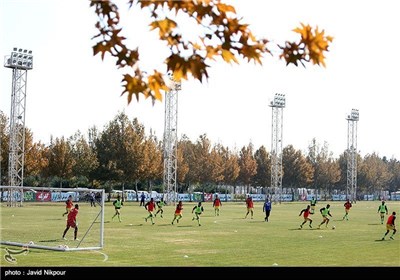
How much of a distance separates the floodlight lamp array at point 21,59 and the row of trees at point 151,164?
672 inches

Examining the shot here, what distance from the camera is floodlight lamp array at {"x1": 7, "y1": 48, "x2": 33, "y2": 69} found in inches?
2304

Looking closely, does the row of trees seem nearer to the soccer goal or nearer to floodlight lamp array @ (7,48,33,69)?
floodlight lamp array @ (7,48,33,69)

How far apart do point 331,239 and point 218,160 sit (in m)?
74.2

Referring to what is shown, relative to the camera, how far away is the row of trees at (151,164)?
82.4 m

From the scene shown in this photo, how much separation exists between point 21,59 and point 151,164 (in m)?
32.0

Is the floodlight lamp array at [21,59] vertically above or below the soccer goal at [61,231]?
above

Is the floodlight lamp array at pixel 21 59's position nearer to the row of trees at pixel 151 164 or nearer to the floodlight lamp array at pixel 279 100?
the row of trees at pixel 151 164

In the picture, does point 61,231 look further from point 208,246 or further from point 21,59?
point 21,59

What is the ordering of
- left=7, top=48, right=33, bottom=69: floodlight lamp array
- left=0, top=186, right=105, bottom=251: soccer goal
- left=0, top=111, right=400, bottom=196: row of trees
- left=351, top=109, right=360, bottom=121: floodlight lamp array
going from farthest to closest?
1. left=351, top=109, right=360, bottom=121: floodlight lamp array
2. left=0, top=111, right=400, bottom=196: row of trees
3. left=7, top=48, right=33, bottom=69: floodlight lamp array
4. left=0, top=186, right=105, bottom=251: soccer goal

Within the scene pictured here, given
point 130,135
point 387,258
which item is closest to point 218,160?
point 130,135

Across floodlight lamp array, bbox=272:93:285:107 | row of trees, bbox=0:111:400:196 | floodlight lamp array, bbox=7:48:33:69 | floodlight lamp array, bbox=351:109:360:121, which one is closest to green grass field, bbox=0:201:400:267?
floodlight lamp array, bbox=7:48:33:69

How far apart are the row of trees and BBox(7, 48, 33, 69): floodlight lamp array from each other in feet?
56.0

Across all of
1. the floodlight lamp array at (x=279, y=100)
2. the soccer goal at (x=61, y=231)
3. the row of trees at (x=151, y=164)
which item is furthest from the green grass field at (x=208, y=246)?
the floodlight lamp array at (x=279, y=100)
